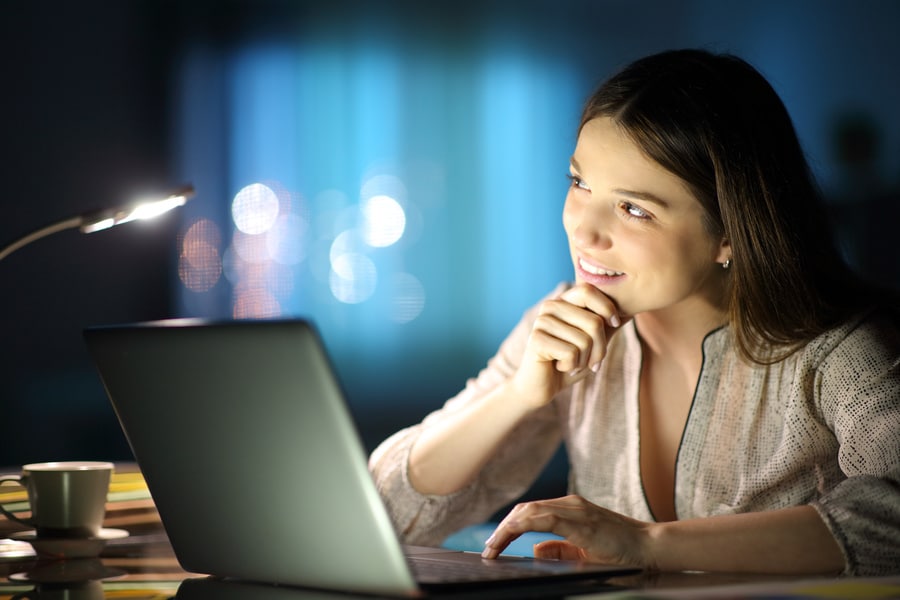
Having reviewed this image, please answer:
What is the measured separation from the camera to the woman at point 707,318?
4.09 ft

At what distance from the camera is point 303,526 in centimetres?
78

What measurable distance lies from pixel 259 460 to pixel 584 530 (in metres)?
0.33

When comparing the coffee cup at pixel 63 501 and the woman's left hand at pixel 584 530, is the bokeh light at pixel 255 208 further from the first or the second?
the woman's left hand at pixel 584 530

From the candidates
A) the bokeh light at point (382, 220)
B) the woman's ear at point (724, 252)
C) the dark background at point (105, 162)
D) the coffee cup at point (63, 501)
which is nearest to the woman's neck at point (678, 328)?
the woman's ear at point (724, 252)

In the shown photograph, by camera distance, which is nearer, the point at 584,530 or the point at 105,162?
the point at 584,530

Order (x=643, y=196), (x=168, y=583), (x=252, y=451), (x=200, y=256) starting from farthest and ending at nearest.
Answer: (x=200, y=256) < (x=643, y=196) < (x=168, y=583) < (x=252, y=451)

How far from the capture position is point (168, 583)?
889 mm

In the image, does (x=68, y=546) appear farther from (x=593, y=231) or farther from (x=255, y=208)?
(x=255, y=208)

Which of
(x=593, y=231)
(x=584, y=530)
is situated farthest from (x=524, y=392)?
(x=584, y=530)

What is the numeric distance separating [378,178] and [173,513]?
3087mm

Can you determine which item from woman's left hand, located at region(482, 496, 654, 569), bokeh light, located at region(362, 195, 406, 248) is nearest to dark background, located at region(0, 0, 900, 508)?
bokeh light, located at region(362, 195, 406, 248)

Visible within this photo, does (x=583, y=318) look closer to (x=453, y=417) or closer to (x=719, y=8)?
(x=453, y=417)

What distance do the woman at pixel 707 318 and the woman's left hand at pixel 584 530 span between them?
0.81 feet

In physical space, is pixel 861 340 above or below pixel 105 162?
below
